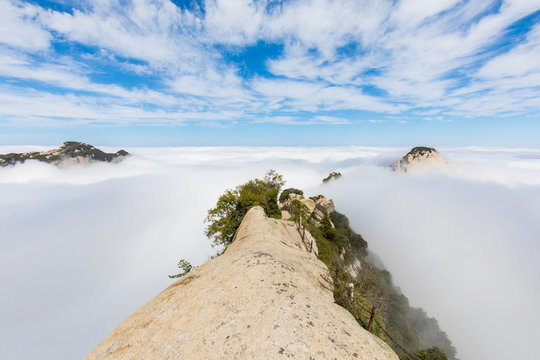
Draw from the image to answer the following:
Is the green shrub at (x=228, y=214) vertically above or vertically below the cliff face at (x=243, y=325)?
below

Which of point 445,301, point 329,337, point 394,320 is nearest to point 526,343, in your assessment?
point 445,301

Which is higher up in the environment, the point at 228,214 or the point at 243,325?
the point at 243,325

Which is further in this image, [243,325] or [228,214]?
[228,214]

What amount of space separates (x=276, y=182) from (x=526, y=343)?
152 m

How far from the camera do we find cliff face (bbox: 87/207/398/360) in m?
6.03

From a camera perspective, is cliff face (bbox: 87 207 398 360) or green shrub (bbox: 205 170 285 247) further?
green shrub (bbox: 205 170 285 247)

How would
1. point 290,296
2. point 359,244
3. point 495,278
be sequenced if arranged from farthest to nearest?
point 495,278 → point 359,244 → point 290,296

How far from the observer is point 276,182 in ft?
207

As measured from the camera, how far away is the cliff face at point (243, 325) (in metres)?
6.03

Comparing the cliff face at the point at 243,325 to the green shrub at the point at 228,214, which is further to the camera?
the green shrub at the point at 228,214

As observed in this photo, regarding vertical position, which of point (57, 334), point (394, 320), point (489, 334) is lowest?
point (57, 334)

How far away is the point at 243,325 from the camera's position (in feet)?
22.0

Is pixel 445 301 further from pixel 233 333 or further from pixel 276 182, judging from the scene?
pixel 233 333

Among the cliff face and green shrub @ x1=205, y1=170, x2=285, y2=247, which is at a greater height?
the cliff face
